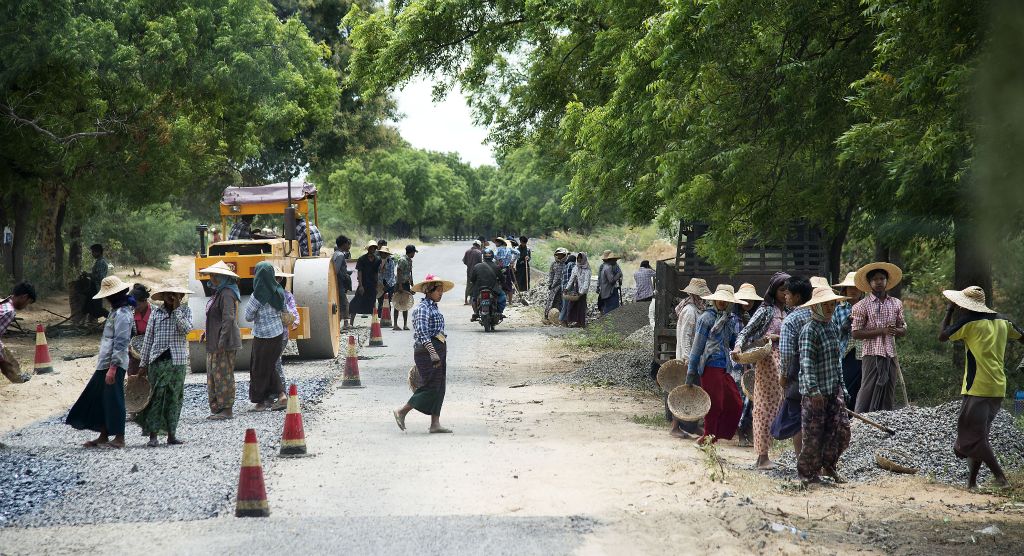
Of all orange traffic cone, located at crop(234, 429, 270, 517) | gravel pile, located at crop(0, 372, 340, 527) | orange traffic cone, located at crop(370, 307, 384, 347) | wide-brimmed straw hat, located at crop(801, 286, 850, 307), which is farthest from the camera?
orange traffic cone, located at crop(370, 307, 384, 347)

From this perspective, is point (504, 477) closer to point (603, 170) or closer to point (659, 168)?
point (659, 168)

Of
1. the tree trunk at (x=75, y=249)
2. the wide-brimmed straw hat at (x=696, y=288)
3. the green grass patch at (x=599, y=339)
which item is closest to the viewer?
the wide-brimmed straw hat at (x=696, y=288)

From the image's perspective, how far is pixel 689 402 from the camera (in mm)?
10422

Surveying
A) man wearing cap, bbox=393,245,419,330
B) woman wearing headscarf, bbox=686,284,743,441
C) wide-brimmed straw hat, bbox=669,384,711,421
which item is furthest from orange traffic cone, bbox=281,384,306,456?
man wearing cap, bbox=393,245,419,330

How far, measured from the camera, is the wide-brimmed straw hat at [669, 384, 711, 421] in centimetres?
1030

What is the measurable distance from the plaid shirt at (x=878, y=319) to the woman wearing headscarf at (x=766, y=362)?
190cm

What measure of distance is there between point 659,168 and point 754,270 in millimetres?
2853

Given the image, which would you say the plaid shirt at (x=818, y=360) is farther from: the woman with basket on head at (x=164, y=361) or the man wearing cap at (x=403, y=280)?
the man wearing cap at (x=403, y=280)

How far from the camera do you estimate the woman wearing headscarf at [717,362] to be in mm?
10281

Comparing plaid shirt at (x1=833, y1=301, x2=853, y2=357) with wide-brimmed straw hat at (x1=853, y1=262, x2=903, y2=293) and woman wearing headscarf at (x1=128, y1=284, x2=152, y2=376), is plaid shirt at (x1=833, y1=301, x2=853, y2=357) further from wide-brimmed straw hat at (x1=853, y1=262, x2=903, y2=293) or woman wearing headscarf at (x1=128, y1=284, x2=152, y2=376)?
woman wearing headscarf at (x1=128, y1=284, x2=152, y2=376)

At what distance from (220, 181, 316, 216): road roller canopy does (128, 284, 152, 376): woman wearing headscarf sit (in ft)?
23.0

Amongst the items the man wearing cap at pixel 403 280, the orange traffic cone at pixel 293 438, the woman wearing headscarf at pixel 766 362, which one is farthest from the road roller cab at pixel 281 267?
the woman wearing headscarf at pixel 766 362

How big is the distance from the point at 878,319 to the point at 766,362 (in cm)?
214

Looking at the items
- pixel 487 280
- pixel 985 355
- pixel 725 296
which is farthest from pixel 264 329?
pixel 487 280
